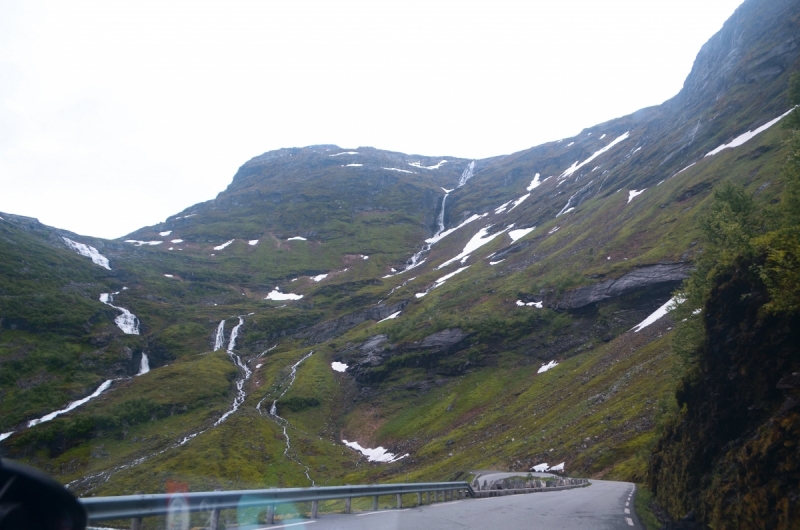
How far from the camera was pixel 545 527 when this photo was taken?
513 inches

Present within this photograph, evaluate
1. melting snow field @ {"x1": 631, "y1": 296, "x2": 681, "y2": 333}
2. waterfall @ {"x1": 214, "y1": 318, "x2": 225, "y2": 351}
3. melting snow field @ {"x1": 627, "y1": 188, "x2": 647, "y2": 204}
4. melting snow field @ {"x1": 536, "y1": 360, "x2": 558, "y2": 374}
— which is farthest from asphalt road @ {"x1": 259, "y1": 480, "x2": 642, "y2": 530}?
melting snow field @ {"x1": 627, "y1": 188, "x2": 647, "y2": 204}

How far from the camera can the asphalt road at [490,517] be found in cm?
1184

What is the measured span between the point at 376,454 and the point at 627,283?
1859 inches

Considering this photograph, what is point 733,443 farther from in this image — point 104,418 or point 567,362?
point 104,418

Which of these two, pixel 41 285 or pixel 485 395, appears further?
pixel 41 285

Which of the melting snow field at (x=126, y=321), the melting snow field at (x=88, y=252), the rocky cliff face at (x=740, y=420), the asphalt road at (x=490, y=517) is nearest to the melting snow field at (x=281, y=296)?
the melting snow field at (x=126, y=321)

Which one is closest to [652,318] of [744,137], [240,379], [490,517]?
[744,137]

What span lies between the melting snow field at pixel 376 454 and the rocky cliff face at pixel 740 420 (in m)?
47.8

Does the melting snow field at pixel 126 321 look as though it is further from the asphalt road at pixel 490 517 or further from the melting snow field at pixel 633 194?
the melting snow field at pixel 633 194

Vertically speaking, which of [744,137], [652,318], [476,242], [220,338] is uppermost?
[744,137]

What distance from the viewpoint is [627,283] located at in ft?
251

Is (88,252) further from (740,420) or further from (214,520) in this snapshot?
(740,420)

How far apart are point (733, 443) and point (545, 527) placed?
5687mm

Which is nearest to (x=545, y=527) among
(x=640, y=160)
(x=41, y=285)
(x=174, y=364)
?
(x=174, y=364)
